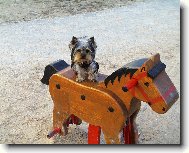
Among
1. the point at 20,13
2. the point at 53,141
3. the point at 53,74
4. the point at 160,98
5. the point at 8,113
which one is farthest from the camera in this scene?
the point at 20,13

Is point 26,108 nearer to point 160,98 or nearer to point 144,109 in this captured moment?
point 144,109

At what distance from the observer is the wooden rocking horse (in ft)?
6.39

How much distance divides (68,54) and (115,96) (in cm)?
224

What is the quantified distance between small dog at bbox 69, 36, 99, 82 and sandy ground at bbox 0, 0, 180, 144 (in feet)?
2.11

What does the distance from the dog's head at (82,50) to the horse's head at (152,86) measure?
0.27m

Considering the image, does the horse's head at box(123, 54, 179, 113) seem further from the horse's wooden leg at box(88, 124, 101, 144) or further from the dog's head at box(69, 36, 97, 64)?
the horse's wooden leg at box(88, 124, 101, 144)

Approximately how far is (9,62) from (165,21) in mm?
2539

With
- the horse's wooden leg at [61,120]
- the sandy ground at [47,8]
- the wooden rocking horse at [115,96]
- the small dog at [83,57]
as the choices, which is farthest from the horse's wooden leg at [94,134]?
the sandy ground at [47,8]

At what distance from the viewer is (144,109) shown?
2998mm

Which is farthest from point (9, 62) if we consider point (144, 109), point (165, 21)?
point (165, 21)

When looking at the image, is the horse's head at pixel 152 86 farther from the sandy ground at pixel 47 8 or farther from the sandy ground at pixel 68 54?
the sandy ground at pixel 47 8

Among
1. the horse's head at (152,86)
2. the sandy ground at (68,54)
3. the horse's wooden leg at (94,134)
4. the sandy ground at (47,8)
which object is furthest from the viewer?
the sandy ground at (47,8)

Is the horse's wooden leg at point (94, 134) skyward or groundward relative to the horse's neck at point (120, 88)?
groundward

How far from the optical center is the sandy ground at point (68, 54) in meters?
2.71
